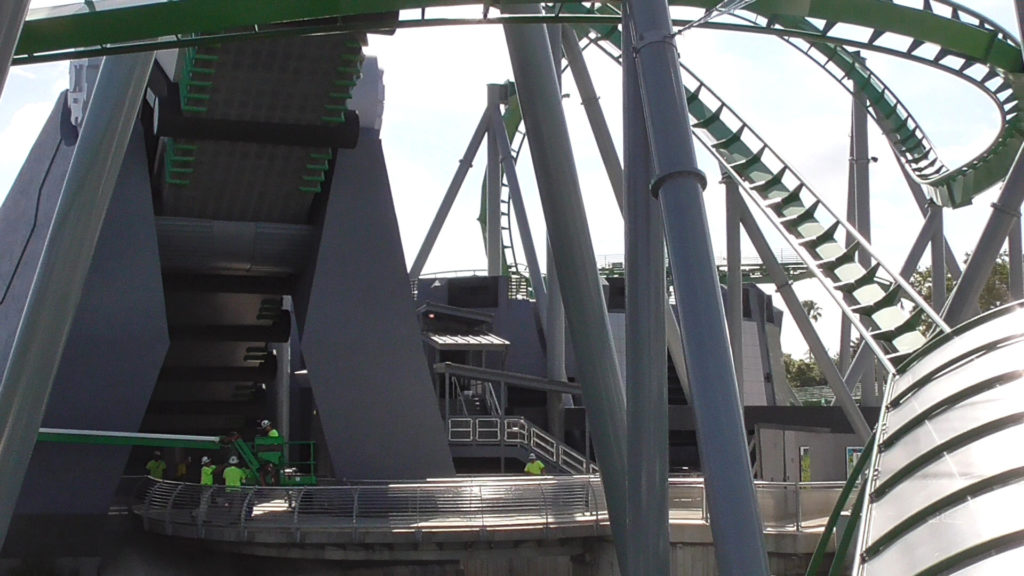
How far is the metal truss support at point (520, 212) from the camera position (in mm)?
35344

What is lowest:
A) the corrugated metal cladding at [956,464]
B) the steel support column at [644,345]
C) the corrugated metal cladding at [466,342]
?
the corrugated metal cladding at [956,464]

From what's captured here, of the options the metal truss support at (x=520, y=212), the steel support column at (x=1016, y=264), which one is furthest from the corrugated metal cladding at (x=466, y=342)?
the steel support column at (x=1016, y=264)

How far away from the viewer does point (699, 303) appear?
25.9ft

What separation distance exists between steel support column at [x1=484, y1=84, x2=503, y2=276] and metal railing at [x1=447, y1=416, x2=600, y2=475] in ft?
45.9

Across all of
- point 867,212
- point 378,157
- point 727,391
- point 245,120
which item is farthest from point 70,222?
point 867,212

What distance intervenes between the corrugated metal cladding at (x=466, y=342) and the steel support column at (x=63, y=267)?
16.1m

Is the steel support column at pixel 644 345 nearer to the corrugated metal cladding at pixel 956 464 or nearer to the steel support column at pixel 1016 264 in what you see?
the corrugated metal cladding at pixel 956 464

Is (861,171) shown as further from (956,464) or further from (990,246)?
(956,464)

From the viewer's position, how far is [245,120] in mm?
20016

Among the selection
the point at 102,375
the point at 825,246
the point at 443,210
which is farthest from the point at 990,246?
the point at 443,210

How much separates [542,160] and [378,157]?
9.71 meters

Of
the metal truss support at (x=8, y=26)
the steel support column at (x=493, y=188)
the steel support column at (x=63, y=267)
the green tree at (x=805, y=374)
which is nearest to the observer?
the metal truss support at (x=8, y=26)

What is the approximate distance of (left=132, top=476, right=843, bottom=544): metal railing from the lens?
17672 millimetres

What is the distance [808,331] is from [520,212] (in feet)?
50.7
